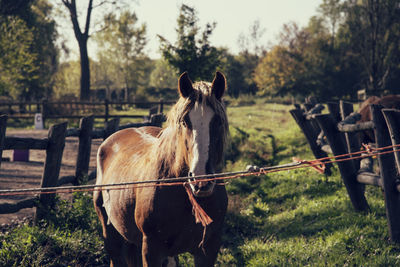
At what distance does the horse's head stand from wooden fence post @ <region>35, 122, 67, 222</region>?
3306mm

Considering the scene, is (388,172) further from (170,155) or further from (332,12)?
(332,12)

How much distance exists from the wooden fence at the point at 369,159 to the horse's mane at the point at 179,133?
5.47 feet

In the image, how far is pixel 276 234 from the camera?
5.54 metres

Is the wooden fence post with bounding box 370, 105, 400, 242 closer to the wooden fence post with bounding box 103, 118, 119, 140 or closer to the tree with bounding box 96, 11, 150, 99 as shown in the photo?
the wooden fence post with bounding box 103, 118, 119, 140

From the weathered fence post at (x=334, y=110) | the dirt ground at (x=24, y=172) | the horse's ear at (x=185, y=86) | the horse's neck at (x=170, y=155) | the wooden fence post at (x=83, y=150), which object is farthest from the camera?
the dirt ground at (x=24, y=172)

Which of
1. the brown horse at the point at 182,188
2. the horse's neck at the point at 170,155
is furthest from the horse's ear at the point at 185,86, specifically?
the horse's neck at the point at 170,155

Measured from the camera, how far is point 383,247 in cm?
434

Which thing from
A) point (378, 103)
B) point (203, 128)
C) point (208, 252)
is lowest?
point (208, 252)

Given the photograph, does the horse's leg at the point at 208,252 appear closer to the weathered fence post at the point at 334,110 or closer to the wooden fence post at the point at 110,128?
the weathered fence post at the point at 334,110

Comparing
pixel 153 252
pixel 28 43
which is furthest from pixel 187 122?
pixel 28 43

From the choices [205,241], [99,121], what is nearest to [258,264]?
[205,241]

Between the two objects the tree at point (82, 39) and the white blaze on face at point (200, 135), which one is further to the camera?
the tree at point (82, 39)

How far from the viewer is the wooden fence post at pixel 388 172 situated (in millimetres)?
4521

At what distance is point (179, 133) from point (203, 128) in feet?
1.00
